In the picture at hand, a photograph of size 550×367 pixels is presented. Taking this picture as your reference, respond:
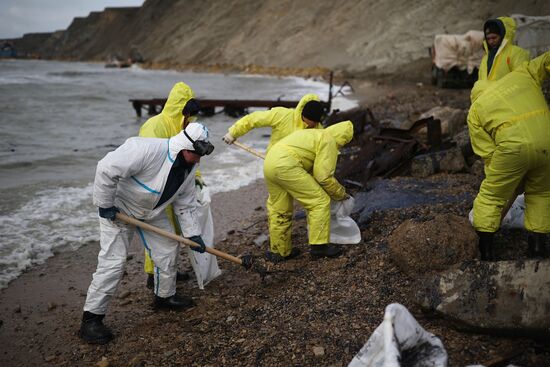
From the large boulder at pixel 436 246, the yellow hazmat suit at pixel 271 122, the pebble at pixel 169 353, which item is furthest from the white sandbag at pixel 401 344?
the yellow hazmat suit at pixel 271 122

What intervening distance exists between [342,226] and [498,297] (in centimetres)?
211

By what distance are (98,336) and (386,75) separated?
24.9m

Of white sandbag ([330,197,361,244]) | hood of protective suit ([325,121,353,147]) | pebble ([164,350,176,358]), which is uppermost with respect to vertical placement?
hood of protective suit ([325,121,353,147])

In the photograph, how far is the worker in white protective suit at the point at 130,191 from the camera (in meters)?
3.41

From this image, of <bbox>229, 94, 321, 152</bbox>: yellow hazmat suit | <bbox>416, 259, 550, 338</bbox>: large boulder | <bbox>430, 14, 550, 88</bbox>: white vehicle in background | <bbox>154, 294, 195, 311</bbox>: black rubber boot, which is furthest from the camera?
<bbox>430, 14, 550, 88</bbox>: white vehicle in background

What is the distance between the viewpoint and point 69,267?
512cm

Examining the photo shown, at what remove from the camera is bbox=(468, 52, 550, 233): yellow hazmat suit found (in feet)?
A: 10.9

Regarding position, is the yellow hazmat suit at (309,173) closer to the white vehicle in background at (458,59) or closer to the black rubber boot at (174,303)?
the black rubber boot at (174,303)

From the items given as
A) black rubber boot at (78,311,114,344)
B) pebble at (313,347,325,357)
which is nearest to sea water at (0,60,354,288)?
black rubber boot at (78,311,114,344)

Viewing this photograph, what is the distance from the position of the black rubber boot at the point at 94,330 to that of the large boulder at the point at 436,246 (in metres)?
2.47

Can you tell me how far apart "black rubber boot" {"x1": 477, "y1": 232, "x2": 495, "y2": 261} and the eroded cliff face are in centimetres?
2240

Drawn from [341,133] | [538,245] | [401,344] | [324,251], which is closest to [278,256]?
[324,251]

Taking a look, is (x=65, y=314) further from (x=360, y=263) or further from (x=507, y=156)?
(x=507, y=156)

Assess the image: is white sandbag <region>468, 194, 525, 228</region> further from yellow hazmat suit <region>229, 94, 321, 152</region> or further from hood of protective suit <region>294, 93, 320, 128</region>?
yellow hazmat suit <region>229, 94, 321, 152</region>
